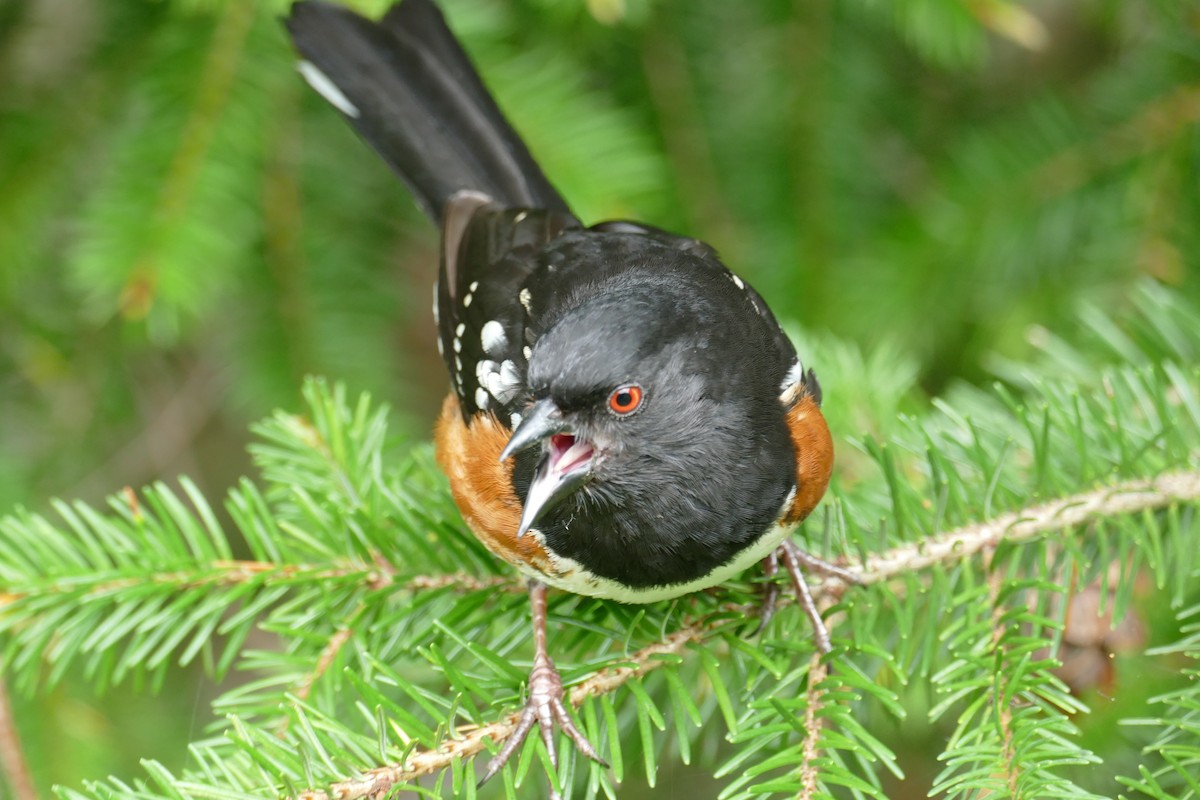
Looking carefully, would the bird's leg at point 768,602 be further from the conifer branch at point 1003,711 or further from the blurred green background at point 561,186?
the blurred green background at point 561,186

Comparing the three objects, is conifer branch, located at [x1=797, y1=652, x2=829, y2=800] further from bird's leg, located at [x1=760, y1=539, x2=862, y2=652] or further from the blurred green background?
the blurred green background

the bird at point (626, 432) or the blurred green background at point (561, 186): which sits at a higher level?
the blurred green background at point (561, 186)

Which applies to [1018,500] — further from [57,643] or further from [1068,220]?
[57,643]

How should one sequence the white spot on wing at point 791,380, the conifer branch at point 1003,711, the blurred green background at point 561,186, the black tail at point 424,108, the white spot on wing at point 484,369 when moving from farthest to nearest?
1. the black tail at point 424,108
2. the blurred green background at point 561,186
3. the white spot on wing at point 484,369
4. the white spot on wing at point 791,380
5. the conifer branch at point 1003,711

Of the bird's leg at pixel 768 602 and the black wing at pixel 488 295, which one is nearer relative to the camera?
the bird's leg at pixel 768 602

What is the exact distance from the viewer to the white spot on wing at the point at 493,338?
5.40 feet

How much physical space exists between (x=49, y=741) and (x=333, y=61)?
1.26 m

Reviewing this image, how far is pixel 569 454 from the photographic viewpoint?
4.36 ft

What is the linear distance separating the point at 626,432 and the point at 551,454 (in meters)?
0.10

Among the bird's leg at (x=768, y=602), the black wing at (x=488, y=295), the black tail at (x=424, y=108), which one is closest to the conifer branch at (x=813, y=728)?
the bird's leg at (x=768, y=602)

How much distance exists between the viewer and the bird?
1.30 m

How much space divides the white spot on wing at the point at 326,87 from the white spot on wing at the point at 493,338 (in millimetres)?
609

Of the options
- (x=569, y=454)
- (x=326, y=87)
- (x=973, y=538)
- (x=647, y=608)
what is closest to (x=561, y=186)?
(x=326, y=87)

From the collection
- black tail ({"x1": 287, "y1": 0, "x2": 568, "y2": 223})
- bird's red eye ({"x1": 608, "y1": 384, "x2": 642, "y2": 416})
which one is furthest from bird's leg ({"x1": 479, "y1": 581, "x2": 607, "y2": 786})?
black tail ({"x1": 287, "y1": 0, "x2": 568, "y2": 223})
